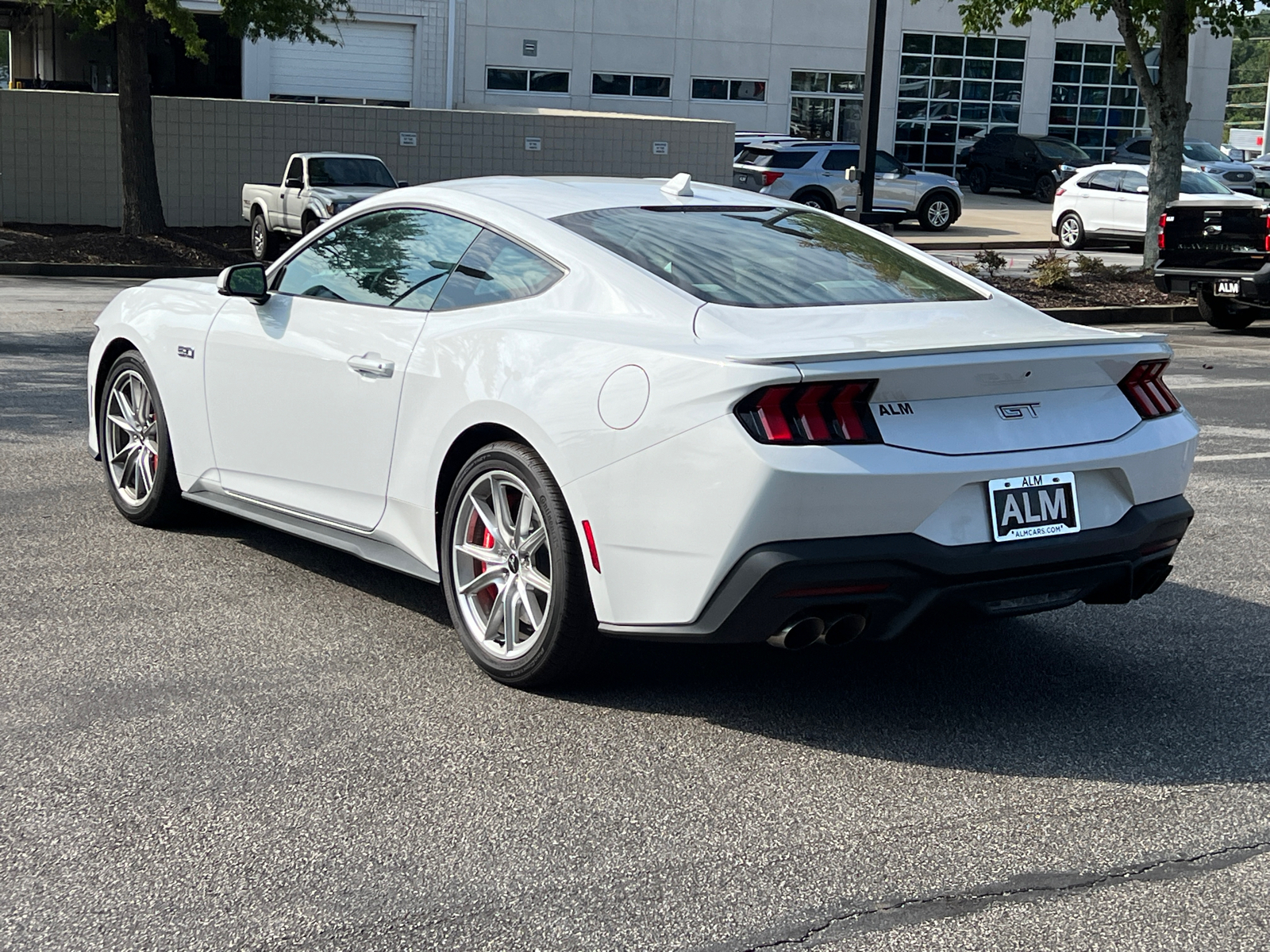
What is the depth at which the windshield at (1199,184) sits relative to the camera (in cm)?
2655

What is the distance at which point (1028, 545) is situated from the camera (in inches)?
163

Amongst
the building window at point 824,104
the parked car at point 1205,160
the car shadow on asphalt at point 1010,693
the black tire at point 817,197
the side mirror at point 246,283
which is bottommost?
the car shadow on asphalt at point 1010,693

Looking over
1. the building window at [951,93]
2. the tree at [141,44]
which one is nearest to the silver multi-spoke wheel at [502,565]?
the tree at [141,44]

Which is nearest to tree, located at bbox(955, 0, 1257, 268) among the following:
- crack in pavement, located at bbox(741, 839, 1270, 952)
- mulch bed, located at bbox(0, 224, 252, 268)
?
mulch bed, located at bbox(0, 224, 252, 268)

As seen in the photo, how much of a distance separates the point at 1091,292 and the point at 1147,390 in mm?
15042

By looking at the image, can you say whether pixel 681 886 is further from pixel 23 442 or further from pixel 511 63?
pixel 511 63

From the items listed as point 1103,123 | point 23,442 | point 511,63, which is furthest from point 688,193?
point 1103,123

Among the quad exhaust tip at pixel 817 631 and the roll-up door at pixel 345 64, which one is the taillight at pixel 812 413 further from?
the roll-up door at pixel 345 64

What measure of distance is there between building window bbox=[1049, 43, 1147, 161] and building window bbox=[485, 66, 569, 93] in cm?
1618

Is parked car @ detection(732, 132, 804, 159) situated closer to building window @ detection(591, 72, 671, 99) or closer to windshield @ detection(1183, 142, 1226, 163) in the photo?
building window @ detection(591, 72, 671, 99)

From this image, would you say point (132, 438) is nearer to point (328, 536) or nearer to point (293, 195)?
point (328, 536)

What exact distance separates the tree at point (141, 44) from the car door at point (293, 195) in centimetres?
193

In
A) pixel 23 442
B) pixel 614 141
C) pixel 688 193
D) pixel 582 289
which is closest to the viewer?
pixel 582 289

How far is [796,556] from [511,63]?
40.0m
